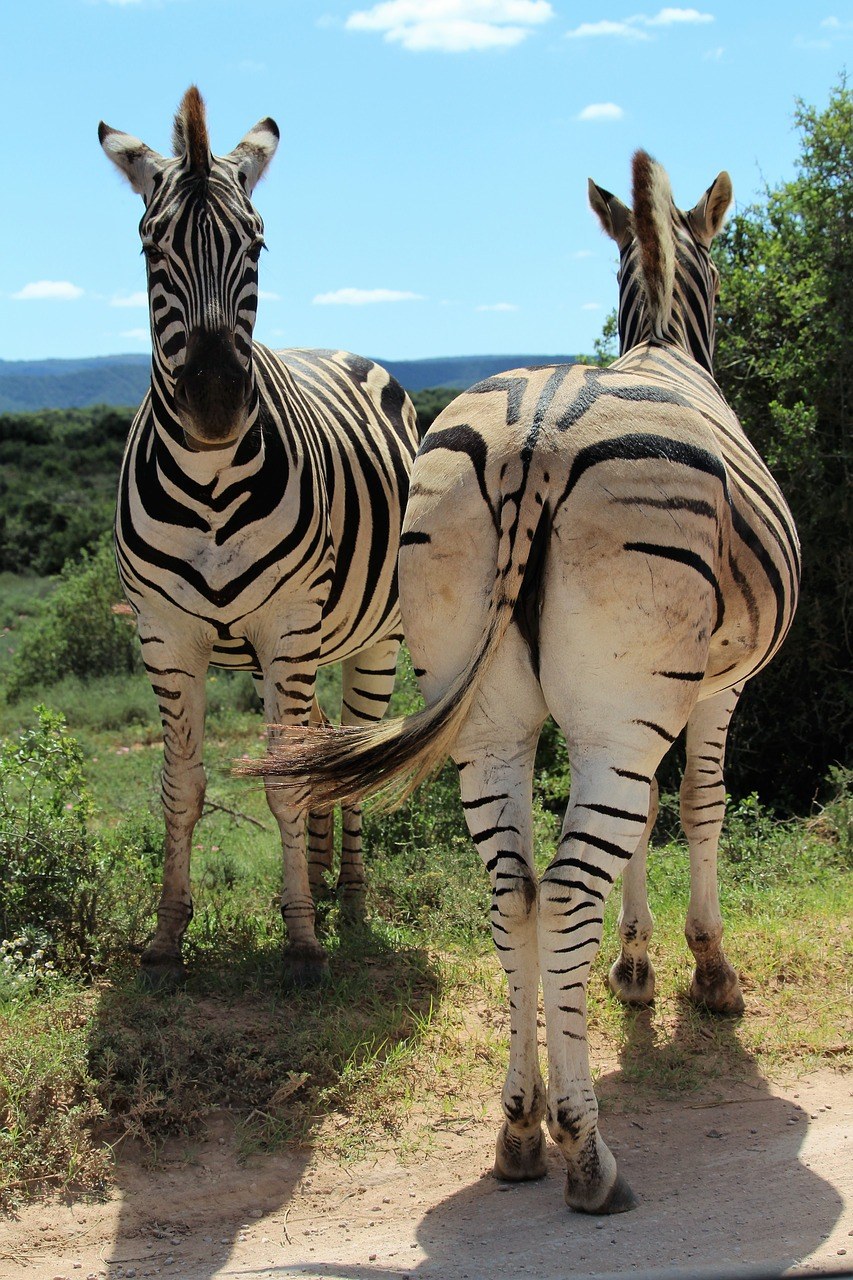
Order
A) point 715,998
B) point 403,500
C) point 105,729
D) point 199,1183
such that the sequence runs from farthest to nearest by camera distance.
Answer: point 105,729 → point 403,500 → point 715,998 → point 199,1183

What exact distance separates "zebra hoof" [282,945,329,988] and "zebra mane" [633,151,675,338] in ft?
9.25

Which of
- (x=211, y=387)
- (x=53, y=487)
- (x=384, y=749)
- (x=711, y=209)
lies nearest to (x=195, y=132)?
(x=211, y=387)

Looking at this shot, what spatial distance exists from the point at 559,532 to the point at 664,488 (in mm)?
295

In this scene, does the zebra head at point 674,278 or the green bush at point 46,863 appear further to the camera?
→ the green bush at point 46,863

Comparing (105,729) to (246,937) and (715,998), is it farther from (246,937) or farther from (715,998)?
(715,998)

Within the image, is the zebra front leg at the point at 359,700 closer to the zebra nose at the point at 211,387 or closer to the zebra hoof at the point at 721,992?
the zebra hoof at the point at 721,992

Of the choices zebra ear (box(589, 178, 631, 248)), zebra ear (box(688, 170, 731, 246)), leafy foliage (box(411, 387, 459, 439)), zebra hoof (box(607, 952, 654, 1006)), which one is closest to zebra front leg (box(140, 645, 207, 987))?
zebra hoof (box(607, 952, 654, 1006))

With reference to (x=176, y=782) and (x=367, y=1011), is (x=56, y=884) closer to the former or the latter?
(x=176, y=782)

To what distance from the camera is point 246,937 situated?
5.10 m

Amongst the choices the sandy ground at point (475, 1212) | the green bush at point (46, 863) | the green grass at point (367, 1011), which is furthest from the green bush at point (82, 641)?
the sandy ground at point (475, 1212)

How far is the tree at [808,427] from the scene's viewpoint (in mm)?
7285

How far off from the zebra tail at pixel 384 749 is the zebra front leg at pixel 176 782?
4.44 feet

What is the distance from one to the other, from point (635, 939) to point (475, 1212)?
4.80 ft

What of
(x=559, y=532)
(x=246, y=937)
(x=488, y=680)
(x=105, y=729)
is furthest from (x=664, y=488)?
(x=105, y=729)
